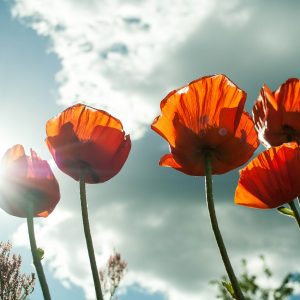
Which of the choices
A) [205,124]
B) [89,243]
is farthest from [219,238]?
[205,124]

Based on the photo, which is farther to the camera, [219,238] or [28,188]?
[28,188]

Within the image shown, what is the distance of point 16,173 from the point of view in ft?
3.55

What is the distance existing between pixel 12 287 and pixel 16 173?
10813 millimetres

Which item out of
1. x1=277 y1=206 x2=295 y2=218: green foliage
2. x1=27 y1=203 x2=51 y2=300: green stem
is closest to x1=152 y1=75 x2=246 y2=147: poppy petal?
x1=277 y1=206 x2=295 y2=218: green foliage

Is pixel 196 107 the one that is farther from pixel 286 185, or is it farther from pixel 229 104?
pixel 286 185

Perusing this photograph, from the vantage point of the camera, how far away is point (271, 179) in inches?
44.2

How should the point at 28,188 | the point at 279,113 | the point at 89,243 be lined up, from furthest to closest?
1. the point at 279,113
2. the point at 28,188
3. the point at 89,243

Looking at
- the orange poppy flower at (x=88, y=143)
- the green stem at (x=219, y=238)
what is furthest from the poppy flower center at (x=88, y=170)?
the green stem at (x=219, y=238)

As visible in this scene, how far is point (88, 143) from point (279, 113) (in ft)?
1.49

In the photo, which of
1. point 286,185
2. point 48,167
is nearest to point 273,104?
point 286,185

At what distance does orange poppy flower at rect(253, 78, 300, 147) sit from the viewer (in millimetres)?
1190

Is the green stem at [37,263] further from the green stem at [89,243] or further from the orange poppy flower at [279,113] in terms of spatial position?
the orange poppy flower at [279,113]

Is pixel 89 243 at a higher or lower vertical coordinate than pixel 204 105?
lower

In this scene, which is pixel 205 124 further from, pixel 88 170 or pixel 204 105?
pixel 88 170
